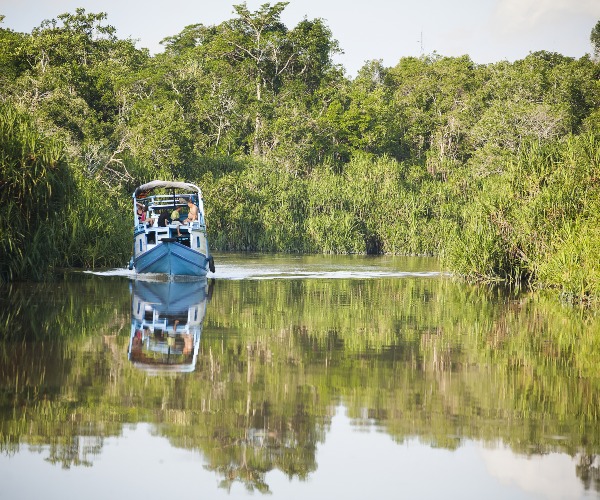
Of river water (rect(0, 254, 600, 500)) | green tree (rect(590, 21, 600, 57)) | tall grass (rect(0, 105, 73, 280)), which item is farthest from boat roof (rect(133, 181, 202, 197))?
green tree (rect(590, 21, 600, 57))

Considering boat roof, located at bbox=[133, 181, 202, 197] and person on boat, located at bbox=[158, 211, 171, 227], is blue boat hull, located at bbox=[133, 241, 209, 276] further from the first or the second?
boat roof, located at bbox=[133, 181, 202, 197]

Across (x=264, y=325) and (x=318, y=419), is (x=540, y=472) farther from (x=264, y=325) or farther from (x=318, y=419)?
(x=264, y=325)

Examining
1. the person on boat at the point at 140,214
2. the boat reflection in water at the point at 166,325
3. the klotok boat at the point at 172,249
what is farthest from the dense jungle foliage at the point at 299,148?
the boat reflection in water at the point at 166,325

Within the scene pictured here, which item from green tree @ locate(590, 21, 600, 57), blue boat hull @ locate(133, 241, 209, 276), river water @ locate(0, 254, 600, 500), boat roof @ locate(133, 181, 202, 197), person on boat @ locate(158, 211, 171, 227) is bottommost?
river water @ locate(0, 254, 600, 500)

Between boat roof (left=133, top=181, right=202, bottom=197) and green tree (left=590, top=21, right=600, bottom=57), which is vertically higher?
green tree (left=590, top=21, right=600, bottom=57)

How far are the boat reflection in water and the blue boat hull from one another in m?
1.15

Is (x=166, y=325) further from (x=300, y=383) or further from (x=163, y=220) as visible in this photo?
(x=163, y=220)

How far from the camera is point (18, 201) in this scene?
19.7m

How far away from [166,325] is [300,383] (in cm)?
502

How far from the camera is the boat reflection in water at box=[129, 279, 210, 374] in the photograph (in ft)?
34.1

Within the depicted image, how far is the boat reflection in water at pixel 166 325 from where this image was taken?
10.4 metres

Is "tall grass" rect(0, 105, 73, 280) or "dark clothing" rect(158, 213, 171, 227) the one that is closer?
"tall grass" rect(0, 105, 73, 280)

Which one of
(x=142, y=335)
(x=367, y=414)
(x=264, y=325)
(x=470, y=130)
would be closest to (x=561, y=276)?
A: (x=264, y=325)

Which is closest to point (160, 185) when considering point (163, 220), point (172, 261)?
point (163, 220)
